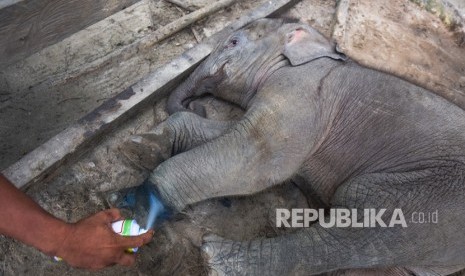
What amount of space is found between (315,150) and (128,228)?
4.65 ft

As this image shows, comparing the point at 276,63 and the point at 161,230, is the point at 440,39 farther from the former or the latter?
the point at 161,230

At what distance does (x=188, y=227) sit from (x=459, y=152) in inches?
70.5

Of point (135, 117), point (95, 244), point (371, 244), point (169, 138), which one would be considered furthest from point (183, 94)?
point (371, 244)

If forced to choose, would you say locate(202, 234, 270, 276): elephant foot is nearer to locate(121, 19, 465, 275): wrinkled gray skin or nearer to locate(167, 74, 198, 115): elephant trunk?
locate(121, 19, 465, 275): wrinkled gray skin

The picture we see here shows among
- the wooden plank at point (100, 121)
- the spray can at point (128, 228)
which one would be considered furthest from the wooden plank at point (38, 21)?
the spray can at point (128, 228)

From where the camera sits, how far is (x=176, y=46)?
459cm

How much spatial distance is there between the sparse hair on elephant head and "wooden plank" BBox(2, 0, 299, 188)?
130mm

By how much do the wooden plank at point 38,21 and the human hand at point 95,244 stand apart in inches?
44.3

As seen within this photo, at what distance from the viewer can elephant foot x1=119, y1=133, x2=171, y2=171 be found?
3.35m

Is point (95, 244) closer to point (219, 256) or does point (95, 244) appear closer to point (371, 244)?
point (219, 256)

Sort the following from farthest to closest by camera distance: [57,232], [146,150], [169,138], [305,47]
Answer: [305,47]
[169,138]
[146,150]
[57,232]

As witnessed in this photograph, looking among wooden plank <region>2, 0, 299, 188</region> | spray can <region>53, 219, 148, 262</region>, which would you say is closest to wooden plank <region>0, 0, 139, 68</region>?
wooden plank <region>2, 0, 299, 188</region>

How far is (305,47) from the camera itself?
3.68 meters

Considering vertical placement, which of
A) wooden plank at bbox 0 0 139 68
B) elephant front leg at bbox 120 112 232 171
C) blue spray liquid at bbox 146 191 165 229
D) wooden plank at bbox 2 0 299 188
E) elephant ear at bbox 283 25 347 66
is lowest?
blue spray liquid at bbox 146 191 165 229
